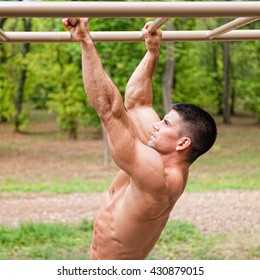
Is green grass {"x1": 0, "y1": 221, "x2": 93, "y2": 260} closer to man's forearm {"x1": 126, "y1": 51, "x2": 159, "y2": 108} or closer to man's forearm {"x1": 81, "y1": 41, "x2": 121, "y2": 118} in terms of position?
man's forearm {"x1": 126, "y1": 51, "x2": 159, "y2": 108}

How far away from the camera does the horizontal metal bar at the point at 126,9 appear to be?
1841 millimetres

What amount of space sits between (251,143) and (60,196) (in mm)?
11667

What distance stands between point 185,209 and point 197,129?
26.8 ft

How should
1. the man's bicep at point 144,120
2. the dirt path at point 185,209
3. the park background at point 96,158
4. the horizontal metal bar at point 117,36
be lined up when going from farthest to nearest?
the dirt path at point 185,209 → the park background at point 96,158 → the horizontal metal bar at point 117,36 → the man's bicep at point 144,120

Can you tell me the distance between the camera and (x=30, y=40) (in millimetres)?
3252

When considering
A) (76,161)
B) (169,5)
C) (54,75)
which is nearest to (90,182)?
(76,161)

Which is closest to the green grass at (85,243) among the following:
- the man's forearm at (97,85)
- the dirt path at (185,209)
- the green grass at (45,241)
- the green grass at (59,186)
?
the green grass at (45,241)

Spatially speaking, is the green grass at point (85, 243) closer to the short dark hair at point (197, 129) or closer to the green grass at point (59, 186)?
the green grass at point (59, 186)

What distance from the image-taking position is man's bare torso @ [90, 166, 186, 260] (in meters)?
2.35

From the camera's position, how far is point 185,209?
10.5m

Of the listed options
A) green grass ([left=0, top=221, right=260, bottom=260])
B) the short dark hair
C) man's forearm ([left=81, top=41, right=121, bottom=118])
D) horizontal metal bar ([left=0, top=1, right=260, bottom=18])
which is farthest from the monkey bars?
green grass ([left=0, top=221, right=260, bottom=260])

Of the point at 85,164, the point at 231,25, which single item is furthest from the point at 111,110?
the point at 85,164

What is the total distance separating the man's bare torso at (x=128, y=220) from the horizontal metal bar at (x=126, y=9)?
0.72 meters

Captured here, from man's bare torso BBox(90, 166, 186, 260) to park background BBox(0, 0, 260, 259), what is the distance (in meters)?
4.46
